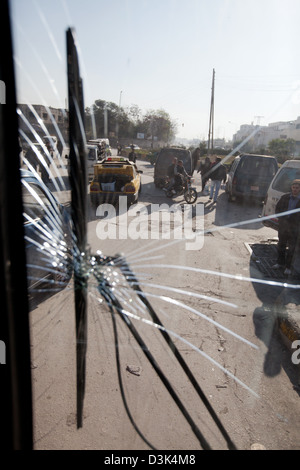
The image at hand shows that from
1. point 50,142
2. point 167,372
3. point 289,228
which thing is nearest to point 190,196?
point 289,228

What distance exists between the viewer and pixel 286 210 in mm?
5297

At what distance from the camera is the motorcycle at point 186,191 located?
10781mm

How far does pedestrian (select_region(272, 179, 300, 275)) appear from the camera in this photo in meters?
5.14

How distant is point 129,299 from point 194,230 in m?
5.83

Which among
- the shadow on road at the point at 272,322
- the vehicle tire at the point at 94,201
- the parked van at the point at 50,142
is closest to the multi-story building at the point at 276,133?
the vehicle tire at the point at 94,201

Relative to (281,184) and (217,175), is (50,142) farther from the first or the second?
(217,175)

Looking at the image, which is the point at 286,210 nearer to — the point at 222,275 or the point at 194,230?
the point at 222,275

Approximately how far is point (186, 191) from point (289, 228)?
5.97 m

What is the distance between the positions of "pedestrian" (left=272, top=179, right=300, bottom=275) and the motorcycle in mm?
5427

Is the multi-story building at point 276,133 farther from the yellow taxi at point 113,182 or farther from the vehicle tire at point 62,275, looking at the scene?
the vehicle tire at point 62,275

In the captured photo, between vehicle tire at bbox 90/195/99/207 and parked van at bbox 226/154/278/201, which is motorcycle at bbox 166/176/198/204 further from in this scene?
vehicle tire at bbox 90/195/99/207

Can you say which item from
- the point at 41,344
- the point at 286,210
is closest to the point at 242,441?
the point at 41,344

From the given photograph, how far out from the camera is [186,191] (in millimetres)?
10898

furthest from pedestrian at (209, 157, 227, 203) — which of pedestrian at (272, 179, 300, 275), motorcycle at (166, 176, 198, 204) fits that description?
pedestrian at (272, 179, 300, 275)
